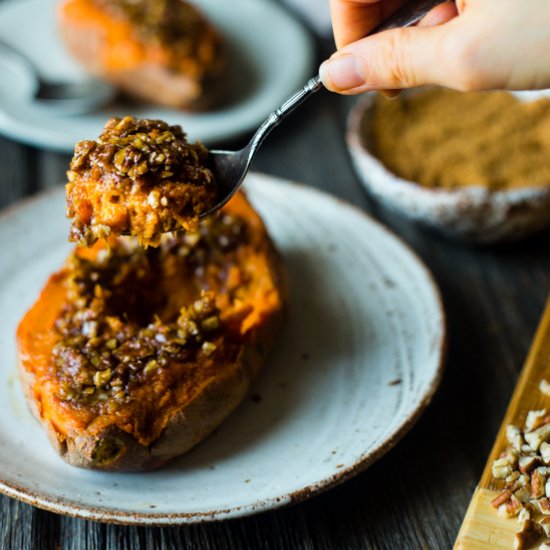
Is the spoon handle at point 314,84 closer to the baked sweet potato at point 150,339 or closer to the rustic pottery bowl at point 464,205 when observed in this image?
the baked sweet potato at point 150,339

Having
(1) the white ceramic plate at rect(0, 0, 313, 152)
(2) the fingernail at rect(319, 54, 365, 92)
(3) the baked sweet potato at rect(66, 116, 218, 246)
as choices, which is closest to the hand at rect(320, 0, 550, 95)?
(2) the fingernail at rect(319, 54, 365, 92)

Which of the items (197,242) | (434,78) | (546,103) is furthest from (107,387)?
(546,103)

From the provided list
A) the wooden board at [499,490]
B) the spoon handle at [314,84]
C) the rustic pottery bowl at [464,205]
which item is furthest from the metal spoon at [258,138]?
the wooden board at [499,490]

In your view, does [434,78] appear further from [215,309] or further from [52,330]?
[52,330]

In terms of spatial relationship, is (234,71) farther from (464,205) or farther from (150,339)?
(150,339)

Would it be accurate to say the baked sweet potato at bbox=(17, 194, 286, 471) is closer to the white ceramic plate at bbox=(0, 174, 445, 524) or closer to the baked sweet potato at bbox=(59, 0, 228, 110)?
the white ceramic plate at bbox=(0, 174, 445, 524)

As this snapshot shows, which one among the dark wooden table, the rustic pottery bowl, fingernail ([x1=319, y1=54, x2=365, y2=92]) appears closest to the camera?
fingernail ([x1=319, y1=54, x2=365, y2=92])

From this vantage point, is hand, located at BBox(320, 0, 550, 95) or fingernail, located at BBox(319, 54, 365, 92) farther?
fingernail, located at BBox(319, 54, 365, 92)
